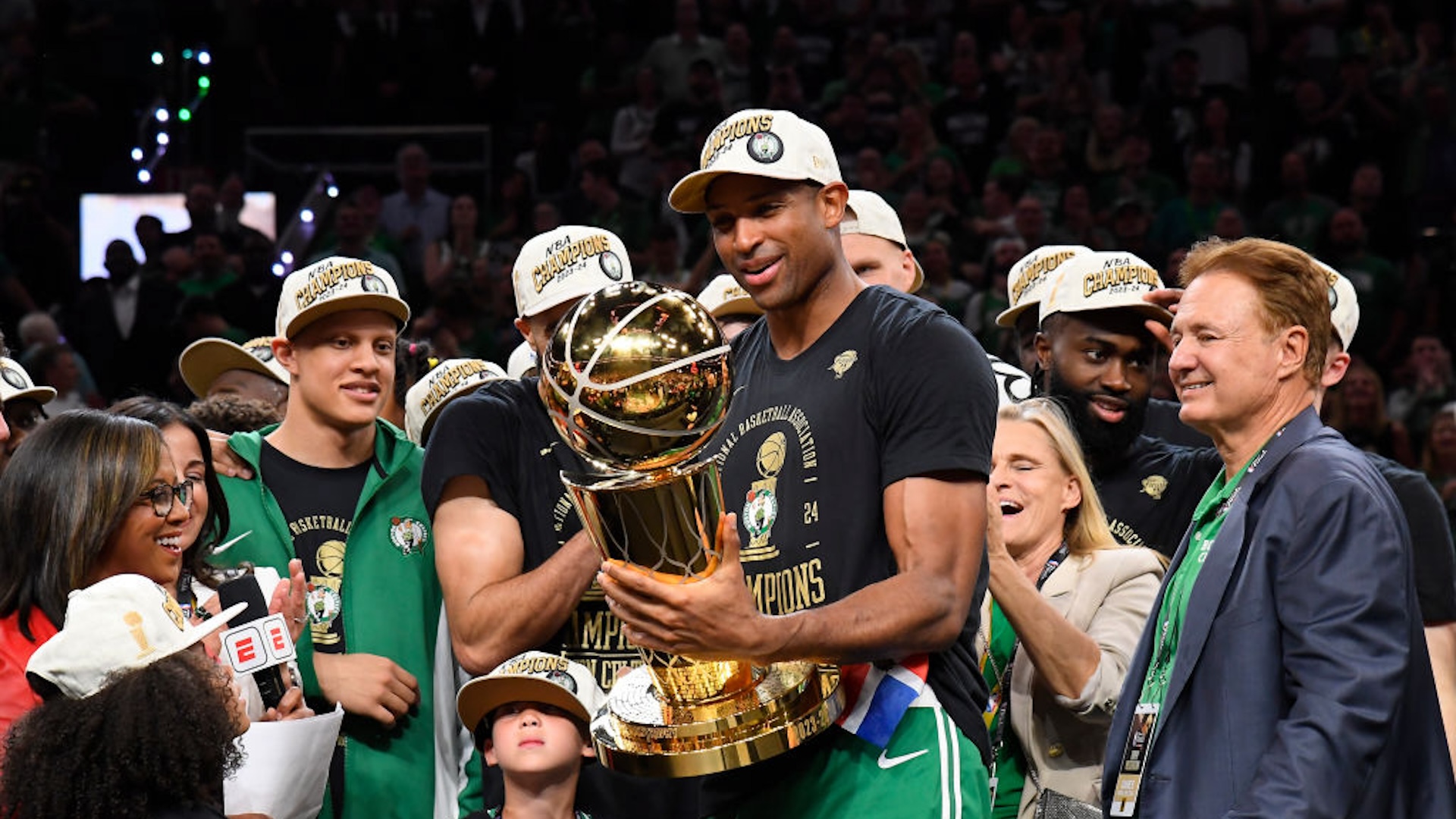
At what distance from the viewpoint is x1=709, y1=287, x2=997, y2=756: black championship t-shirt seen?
2.97 m

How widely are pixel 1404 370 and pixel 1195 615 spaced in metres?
7.39

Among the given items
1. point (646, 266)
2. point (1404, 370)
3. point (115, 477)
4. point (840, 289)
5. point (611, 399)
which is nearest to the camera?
point (611, 399)

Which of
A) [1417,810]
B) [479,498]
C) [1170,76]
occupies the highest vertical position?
[1170,76]

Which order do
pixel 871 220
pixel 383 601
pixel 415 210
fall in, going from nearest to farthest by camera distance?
pixel 383 601 < pixel 871 220 < pixel 415 210

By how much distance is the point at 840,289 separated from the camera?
3207 millimetres

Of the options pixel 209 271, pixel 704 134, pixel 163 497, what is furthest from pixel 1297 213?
pixel 163 497

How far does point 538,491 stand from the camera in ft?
12.9

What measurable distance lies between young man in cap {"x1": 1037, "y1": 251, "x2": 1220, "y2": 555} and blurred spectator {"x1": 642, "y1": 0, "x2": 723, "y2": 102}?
324 inches

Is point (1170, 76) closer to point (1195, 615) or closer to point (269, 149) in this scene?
point (269, 149)

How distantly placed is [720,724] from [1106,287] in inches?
81.9

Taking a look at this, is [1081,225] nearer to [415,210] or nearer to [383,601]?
[415,210]

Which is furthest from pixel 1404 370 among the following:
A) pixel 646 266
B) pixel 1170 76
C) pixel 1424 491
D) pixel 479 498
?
pixel 479 498

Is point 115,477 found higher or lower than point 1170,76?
lower

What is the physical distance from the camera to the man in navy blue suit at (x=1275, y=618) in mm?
2816
